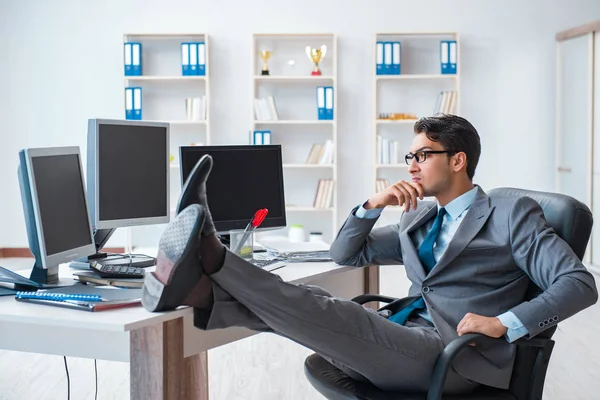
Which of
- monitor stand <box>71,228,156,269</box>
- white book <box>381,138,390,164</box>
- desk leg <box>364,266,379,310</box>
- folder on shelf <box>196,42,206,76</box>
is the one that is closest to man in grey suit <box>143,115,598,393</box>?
desk leg <box>364,266,379,310</box>

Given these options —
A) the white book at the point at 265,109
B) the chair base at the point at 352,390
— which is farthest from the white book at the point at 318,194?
the chair base at the point at 352,390

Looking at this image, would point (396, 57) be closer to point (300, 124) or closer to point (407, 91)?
point (407, 91)

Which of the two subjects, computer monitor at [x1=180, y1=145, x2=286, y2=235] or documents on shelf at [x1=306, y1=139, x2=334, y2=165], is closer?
computer monitor at [x1=180, y1=145, x2=286, y2=235]

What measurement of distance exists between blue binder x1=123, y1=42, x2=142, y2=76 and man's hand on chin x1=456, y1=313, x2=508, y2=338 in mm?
5207

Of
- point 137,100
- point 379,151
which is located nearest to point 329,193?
point 379,151

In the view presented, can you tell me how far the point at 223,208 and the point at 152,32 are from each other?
14.4ft

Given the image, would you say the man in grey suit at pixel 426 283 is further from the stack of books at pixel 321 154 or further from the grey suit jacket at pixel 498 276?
the stack of books at pixel 321 154

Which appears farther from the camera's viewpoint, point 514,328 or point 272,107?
point 272,107

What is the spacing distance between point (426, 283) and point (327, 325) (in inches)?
18.3

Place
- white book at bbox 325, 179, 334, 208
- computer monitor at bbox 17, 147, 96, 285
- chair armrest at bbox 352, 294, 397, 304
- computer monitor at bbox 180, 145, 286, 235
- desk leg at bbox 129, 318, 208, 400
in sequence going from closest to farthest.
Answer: desk leg at bbox 129, 318, 208, 400, computer monitor at bbox 17, 147, 96, 285, chair armrest at bbox 352, 294, 397, 304, computer monitor at bbox 180, 145, 286, 235, white book at bbox 325, 179, 334, 208

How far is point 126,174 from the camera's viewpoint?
2633 millimetres

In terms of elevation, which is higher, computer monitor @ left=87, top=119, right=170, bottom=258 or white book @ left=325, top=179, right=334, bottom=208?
computer monitor @ left=87, top=119, right=170, bottom=258

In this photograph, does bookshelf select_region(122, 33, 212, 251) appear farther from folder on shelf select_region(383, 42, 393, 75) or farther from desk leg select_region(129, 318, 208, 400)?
desk leg select_region(129, 318, 208, 400)

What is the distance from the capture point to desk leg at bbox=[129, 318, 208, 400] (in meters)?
1.96
